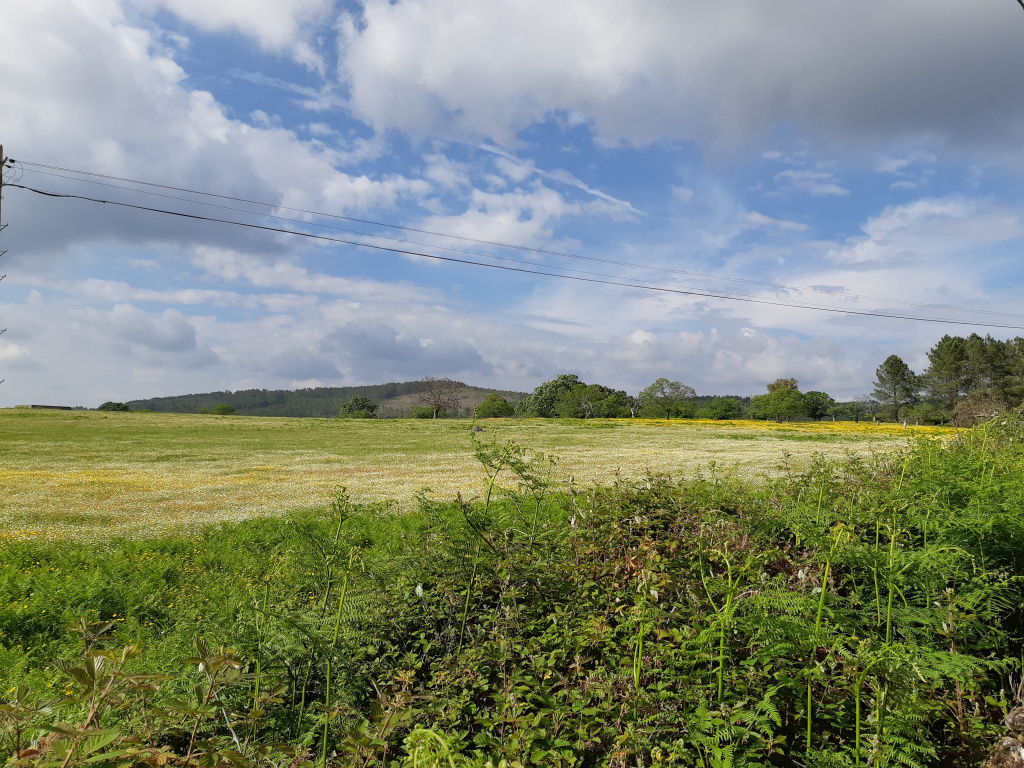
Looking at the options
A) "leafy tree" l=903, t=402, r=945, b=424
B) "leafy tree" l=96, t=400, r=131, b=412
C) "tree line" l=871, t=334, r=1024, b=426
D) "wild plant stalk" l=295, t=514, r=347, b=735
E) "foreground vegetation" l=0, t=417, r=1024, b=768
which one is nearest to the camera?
"foreground vegetation" l=0, t=417, r=1024, b=768

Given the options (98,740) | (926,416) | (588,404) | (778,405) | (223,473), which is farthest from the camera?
(588,404)

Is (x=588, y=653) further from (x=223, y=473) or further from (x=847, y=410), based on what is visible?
(x=847, y=410)

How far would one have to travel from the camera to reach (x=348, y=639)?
3646mm

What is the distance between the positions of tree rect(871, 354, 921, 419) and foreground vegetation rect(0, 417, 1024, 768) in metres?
127

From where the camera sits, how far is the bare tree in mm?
111562

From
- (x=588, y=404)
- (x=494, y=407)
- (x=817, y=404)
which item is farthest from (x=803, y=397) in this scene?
(x=494, y=407)

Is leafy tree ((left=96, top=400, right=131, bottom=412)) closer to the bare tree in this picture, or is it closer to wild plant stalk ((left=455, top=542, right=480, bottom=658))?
the bare tree

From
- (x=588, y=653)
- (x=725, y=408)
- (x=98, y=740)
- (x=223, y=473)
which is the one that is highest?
(x=725, y=408)

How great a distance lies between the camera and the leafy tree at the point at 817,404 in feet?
344

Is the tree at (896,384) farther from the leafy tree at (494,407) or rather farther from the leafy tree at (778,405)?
the leafy tree at (494,407)

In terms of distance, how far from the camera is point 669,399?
117 metres

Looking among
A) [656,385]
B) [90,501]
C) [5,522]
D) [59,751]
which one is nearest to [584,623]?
[59,751]

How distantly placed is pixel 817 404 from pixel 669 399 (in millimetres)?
27791

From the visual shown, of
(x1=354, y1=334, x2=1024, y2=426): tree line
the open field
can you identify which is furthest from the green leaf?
(x1=354, y1=334, x2=1024, y2=426): tree line
